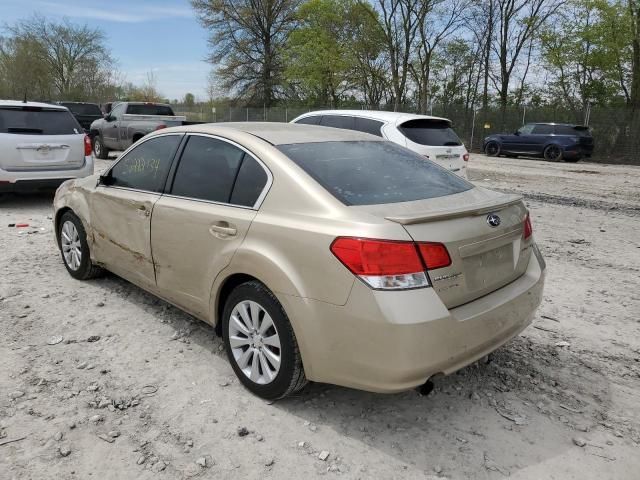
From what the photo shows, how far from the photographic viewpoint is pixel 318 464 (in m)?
2.64

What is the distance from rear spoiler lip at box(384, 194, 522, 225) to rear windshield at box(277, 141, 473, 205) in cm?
31

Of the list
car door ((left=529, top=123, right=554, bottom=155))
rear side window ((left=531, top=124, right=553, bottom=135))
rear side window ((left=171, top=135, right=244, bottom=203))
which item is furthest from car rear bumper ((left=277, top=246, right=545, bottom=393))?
rear side window ((left=531, top=124, right=553, bottom=135))

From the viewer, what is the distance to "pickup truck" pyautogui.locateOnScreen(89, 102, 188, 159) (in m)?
15.0

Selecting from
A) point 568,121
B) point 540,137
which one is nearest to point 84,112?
point 540,137

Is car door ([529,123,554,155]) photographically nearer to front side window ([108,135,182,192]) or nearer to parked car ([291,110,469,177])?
parked car ([291,110,469,177])

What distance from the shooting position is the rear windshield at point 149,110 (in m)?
15.5

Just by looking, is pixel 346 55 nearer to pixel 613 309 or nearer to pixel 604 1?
pixel 604 1

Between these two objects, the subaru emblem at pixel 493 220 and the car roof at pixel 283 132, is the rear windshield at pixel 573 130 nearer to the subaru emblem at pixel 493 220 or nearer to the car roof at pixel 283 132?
the car roof at pixel 283 132

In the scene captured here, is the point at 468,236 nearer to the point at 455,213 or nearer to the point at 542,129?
the point at 455,213

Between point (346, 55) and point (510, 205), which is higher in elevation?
point (346, 55)

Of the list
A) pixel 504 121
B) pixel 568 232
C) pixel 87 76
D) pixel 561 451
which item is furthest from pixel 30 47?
pixel 561 451

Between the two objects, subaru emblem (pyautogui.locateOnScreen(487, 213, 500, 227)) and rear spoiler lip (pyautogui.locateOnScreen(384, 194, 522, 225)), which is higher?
rear spoiler lip (pyautogui.locateOnScreen(384, 194, 522, 225))

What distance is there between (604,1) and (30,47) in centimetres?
4387

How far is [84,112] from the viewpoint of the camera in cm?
2264
